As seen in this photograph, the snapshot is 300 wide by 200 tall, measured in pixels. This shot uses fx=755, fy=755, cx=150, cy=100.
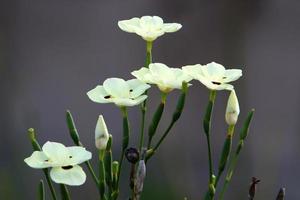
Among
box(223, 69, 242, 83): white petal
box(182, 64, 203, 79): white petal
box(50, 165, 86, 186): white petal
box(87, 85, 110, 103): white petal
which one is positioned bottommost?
box(50, 165, 86, 186): white petal

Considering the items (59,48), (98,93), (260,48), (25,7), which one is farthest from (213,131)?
(98,93)

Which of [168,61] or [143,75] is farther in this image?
[168,61]

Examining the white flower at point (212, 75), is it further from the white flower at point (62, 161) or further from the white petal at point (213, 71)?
the white flower at point (62, 161)

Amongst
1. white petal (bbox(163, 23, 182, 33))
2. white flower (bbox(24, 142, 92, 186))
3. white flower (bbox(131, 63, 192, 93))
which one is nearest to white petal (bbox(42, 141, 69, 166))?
white flower (bbox(24, 142, 92, 186))

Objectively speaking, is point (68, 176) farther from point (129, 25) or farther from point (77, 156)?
point (129, 25)

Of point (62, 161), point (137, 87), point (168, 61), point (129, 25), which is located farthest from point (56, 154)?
point (168, 61)

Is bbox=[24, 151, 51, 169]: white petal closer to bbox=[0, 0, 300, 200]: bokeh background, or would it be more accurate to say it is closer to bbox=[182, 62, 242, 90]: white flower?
bbox=[182, 62, 242, 90]: white flower
